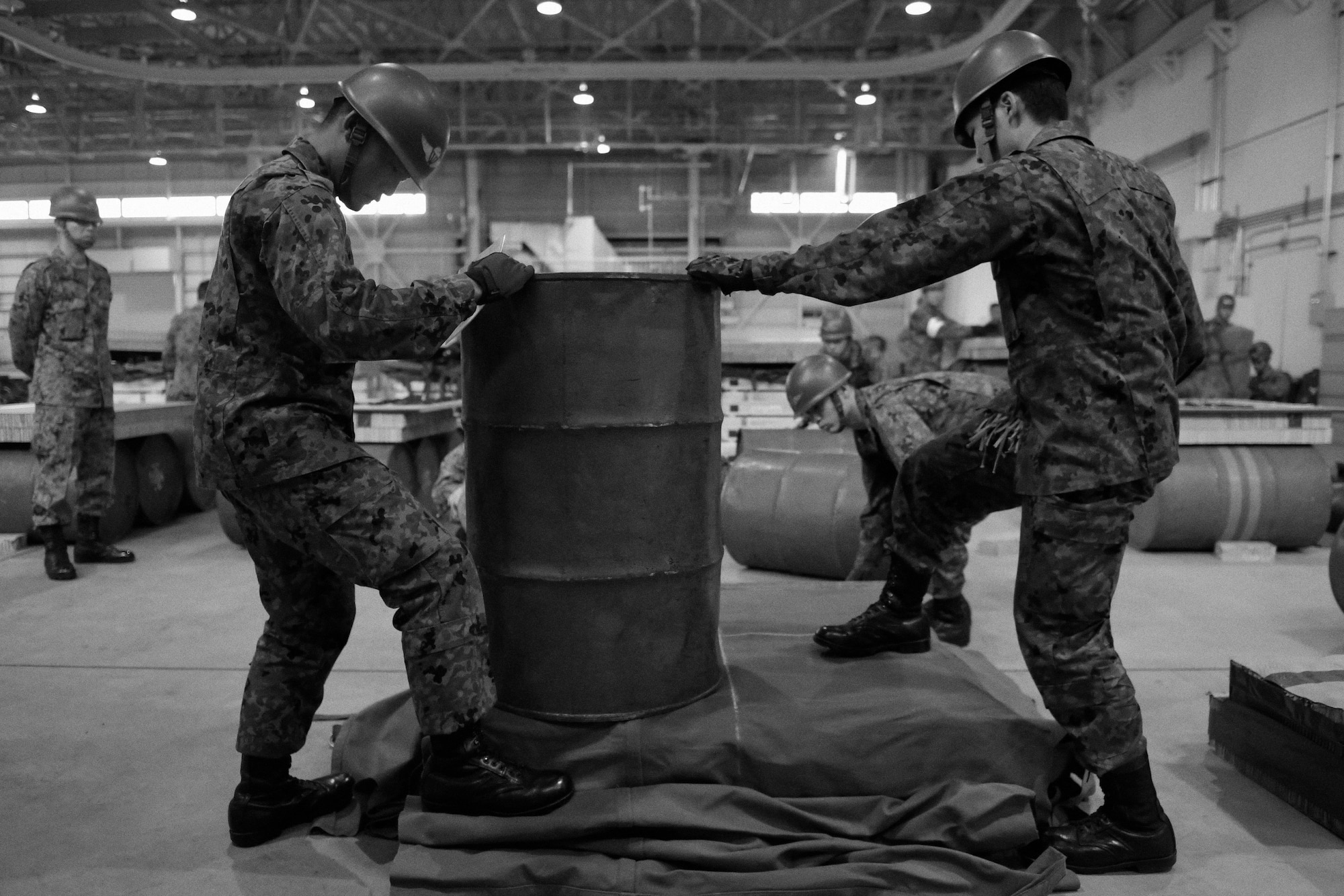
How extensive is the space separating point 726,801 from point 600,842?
1.13ft

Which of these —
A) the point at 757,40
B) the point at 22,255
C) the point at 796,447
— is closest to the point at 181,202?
the point at 22,255

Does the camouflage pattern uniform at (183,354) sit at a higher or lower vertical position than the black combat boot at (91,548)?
higher

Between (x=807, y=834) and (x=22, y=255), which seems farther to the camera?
(x=22, y=255)

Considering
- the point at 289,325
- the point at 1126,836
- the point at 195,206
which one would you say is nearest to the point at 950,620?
the point at 1126,836

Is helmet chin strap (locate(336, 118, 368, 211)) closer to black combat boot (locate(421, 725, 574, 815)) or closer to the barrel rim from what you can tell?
the barrel rim

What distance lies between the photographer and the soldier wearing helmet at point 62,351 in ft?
20.0

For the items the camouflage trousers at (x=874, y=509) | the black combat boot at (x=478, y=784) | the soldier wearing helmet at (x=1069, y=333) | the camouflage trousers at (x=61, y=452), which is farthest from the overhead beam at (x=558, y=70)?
the black combat boot at (x=478, y=784)

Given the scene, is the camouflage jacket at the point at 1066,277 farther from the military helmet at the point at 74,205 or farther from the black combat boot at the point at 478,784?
the military helmet at the point at 74,205

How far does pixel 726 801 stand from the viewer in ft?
8.25

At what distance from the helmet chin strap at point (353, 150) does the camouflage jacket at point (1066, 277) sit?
120 cm

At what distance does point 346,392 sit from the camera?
2.60 meters

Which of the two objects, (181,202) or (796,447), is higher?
(181,202)

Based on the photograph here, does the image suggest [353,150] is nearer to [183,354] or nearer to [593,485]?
[593,485]

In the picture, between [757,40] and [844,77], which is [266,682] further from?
[757,40]
